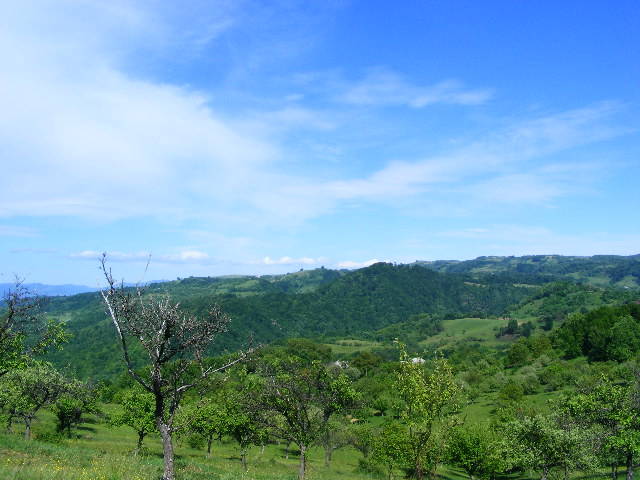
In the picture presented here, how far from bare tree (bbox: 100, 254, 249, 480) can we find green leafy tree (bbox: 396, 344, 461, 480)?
24.6ft

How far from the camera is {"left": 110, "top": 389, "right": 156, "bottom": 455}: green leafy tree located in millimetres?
52344

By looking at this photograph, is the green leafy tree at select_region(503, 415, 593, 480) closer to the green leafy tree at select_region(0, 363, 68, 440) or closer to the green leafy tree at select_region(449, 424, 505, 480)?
the green leafy tree at select_region(449, 424, 505, 480)

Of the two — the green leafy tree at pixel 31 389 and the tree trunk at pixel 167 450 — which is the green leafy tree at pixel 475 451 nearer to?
the tree trunk at pixel 167 450

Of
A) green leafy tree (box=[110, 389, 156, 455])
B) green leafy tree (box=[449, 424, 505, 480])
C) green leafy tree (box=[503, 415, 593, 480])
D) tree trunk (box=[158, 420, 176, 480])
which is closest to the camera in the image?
tree trunk (box=[158, 420, 176, 480])

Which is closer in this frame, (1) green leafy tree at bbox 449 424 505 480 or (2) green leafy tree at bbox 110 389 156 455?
(2) green leafy tree at bbox 110 389 156 455

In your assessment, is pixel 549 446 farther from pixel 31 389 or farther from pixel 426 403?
pixel 31 389

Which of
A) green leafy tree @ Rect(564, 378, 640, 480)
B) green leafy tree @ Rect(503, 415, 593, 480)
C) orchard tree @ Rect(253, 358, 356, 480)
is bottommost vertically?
green leafy tree @ Rect(503, 415, 593, 480)

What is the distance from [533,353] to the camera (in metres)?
166

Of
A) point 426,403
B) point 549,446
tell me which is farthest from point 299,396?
point 549,446

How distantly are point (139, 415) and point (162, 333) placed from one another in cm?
4346

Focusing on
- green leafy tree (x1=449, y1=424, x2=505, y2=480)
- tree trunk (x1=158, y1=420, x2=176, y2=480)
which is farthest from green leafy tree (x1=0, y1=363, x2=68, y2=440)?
green leafy tree (x1=449, y1=424, x2=505, y2=480)

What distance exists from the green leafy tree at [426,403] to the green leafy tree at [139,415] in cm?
4229

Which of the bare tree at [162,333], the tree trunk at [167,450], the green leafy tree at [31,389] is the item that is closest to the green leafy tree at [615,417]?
the bare tree at [162,333]

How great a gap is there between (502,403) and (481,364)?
71.5m
